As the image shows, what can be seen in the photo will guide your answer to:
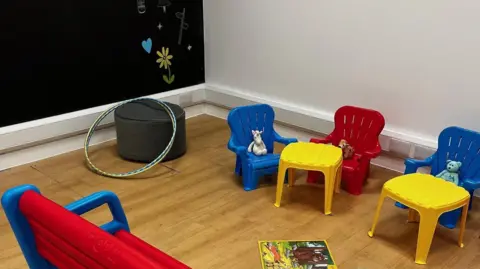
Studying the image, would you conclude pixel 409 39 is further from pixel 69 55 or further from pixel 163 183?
pixel 69 55

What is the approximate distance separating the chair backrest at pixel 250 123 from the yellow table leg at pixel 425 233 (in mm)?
1141

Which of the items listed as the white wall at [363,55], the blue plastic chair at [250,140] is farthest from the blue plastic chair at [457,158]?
the blue plastic chair at [250,140]

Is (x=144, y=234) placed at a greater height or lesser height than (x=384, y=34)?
lesser

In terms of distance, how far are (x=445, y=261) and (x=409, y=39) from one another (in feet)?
4.28

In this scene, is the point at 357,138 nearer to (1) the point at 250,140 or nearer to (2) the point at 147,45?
(1) the point at 250,140

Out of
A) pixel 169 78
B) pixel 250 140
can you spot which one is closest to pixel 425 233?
pixel 250 140

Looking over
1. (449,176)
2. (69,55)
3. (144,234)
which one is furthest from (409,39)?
(69,55)

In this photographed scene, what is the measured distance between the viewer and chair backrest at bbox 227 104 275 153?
2930mm

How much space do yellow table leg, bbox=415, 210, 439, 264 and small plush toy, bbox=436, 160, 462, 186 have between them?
0.43 m

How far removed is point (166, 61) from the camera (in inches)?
150

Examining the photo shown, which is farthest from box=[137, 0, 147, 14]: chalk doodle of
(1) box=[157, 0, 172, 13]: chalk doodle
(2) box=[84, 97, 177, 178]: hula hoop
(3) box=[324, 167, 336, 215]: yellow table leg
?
(3) box=[324, 167, 336, 215]: yellow table leg

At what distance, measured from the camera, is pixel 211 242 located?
7.65ft

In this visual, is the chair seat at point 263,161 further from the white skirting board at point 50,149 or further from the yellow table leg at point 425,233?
the white skirting board at point 50,149

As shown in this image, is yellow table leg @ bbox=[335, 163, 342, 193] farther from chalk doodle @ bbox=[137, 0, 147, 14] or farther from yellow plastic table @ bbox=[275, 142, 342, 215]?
chalk doodle @ bbox=[137, 0, 147, 14]
